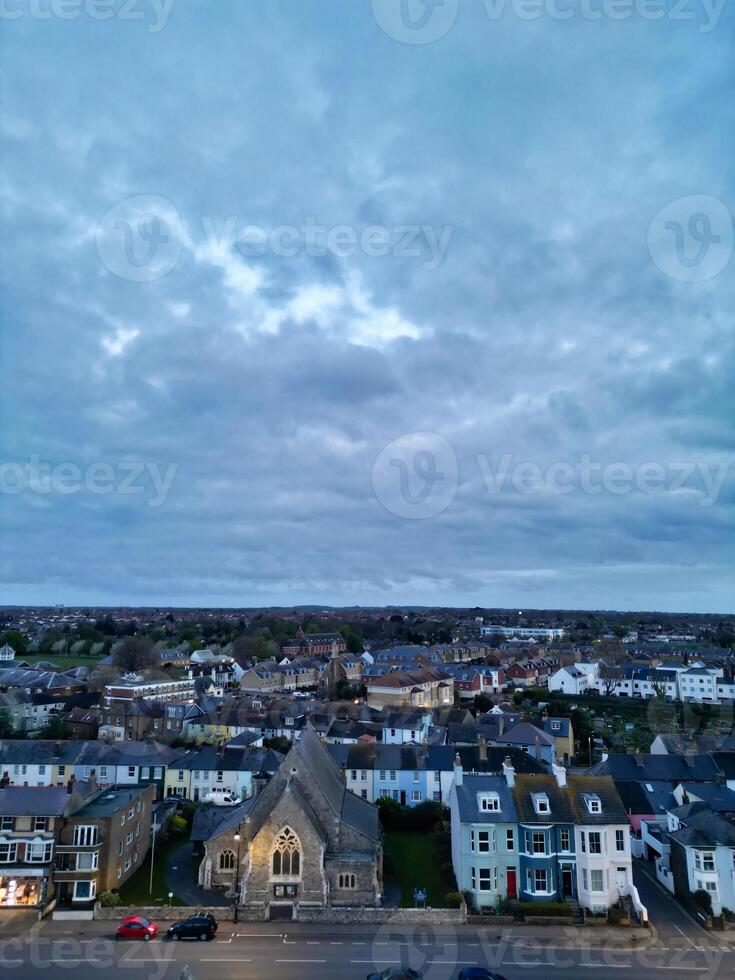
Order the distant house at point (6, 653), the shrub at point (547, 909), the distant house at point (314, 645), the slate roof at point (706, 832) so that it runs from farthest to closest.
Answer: the distant house at point (314, 645)
the distant house at point (6, 653)
the slate roof at point (706, 832)
the shrub at point (547, 909)

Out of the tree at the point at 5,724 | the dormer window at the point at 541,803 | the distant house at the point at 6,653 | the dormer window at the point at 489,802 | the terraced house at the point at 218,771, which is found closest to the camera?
the dormer window at the point at 541,803

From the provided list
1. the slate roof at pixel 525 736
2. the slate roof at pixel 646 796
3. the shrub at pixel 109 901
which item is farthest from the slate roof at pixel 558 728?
the shrub at pixel 109 901

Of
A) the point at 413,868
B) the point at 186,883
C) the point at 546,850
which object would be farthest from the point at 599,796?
the point at 186,883

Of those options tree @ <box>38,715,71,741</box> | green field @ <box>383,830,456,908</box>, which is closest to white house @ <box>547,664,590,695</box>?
green field @ <box>383,830,456,908</box>

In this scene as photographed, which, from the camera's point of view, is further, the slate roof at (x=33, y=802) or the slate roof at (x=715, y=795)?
the slate roof at (x=715, y=795)

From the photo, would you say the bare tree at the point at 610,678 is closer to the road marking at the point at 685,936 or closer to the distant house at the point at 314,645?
the distant house at the point at 314,645

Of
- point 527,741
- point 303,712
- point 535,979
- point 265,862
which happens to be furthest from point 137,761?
point 535,979
